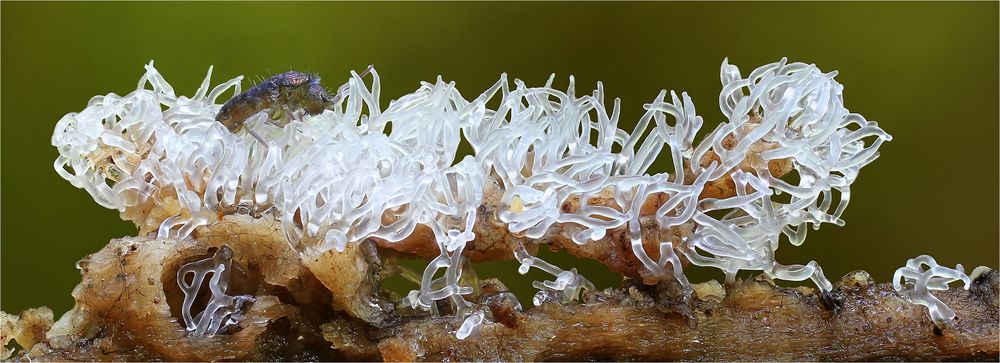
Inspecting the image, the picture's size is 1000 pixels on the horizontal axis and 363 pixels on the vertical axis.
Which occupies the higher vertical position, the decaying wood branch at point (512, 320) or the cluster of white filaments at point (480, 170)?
the cluster of white filaments at point (480, 170)

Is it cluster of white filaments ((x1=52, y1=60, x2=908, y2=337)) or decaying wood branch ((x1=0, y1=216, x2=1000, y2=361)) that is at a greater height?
cluster of white filaments ((x1=52, y1=60, x2=908, y2=337))

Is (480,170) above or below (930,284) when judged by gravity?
above

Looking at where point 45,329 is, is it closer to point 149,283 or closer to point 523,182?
point 149,283

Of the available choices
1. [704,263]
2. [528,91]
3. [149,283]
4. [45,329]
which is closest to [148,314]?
[149,283]

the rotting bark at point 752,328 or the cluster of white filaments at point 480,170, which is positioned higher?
the cluster of white filaments at point 480,170

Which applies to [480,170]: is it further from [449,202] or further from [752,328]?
[752,328]

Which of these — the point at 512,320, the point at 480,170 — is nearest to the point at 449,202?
the point at 480,170
